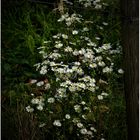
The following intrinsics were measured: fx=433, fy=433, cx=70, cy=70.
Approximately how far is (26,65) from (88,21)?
3.57ft

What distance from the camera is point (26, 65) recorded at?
17.4 ft

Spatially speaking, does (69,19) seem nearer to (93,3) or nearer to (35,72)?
(93,3)

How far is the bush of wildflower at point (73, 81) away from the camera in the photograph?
13.2ft

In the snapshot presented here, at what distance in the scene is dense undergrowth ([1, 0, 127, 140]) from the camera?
3.72 m

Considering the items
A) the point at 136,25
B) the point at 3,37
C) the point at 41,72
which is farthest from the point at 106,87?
the point at 136,25

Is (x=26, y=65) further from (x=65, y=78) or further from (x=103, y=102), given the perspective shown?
(x=103, y=102)

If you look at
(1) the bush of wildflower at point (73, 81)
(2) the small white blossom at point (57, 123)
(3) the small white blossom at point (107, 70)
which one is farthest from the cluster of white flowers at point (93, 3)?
(2) the small white blossom at point (57, 123)

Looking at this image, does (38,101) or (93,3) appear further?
(93,3)

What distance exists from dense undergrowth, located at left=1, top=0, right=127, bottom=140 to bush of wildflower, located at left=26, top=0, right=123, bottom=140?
18 mm

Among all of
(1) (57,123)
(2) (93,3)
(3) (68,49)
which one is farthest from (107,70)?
(2) (93,3)

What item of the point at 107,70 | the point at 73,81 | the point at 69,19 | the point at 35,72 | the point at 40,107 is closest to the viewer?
the point at 40,107

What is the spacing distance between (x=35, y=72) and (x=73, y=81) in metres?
0.58

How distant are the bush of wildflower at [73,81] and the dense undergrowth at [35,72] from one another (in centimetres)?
2

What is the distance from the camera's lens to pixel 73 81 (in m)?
4.76
